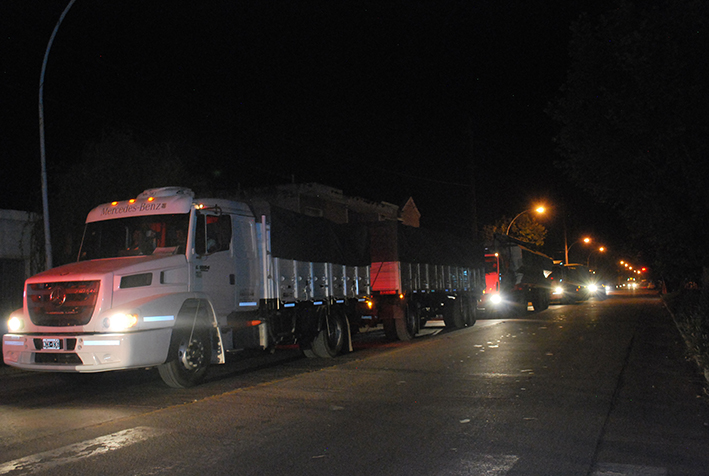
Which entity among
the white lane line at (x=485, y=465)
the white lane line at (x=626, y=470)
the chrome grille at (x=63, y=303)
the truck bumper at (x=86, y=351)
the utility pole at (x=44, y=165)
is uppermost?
the utility pole at (x=44, y=165)

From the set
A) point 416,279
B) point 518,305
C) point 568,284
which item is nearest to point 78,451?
point 416,279

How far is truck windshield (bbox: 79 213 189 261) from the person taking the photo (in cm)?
1038

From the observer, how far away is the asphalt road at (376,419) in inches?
230

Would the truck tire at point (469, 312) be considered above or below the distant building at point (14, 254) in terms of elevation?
below

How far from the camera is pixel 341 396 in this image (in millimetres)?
9070

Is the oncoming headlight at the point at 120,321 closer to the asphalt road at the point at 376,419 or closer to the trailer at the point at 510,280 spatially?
the asphalt road at the point at 376,419

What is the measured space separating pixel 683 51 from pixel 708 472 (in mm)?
11008

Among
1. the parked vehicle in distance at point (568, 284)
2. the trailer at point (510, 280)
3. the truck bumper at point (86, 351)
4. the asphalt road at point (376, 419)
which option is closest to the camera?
the asphalt road at point (376, 419)

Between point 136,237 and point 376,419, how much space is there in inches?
203

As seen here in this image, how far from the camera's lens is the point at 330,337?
14164 mm

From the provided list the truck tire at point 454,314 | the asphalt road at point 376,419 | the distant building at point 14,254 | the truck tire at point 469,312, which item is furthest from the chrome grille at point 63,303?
the truck tire at point 469,312

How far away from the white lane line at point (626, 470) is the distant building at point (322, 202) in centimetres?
2711

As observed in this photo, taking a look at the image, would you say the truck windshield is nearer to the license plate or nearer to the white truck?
the white truck

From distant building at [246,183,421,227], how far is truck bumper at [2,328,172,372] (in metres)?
23.8
